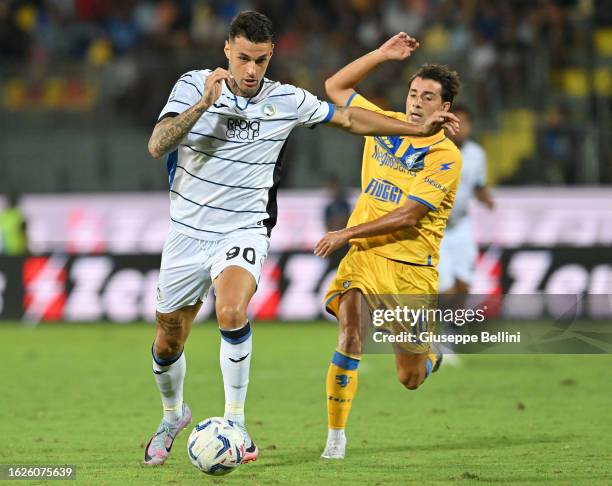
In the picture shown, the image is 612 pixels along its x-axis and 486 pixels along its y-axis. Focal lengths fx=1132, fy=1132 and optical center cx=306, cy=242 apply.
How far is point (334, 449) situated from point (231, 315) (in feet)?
3.84

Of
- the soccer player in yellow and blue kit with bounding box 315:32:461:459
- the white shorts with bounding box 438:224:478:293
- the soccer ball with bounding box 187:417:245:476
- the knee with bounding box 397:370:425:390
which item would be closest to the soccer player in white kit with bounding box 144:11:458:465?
the soccer ball with bounding box 187:417:245:476

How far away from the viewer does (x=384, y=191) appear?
7.52 m

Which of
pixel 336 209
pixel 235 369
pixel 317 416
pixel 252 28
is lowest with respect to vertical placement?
pixel 336 209

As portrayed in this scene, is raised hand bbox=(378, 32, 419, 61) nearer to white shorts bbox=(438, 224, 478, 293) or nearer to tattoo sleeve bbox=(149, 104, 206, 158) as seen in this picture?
tattoo sleeve bbox=(149, 104, 206, 158)

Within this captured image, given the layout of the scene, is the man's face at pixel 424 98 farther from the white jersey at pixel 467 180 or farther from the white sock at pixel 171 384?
the white jersey at pixel 467 180

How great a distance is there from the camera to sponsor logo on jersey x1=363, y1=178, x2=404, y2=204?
747cm

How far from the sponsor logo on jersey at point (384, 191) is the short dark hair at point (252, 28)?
1.50m

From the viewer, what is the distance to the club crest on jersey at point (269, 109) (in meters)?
6.67

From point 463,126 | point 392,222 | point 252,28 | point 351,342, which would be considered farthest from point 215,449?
point 463,126

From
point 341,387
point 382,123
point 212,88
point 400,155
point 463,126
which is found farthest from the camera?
point 463,126

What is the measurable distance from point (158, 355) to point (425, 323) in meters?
1.87

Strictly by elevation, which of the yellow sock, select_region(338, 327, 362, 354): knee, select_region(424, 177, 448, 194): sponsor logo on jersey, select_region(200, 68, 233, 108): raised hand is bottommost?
the yellow sock

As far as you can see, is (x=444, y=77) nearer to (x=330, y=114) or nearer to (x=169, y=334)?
(x=330, y=114)

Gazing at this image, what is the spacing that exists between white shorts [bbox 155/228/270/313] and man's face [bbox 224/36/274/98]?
0.88 meters
